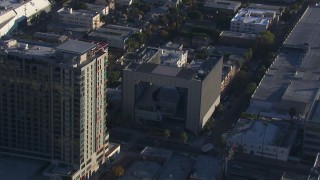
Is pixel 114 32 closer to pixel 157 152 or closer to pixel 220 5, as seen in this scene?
pixel 220 5

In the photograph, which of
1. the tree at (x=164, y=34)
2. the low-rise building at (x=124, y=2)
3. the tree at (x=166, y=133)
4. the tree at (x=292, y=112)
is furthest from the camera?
the low-rise building at (x=124, y=2)

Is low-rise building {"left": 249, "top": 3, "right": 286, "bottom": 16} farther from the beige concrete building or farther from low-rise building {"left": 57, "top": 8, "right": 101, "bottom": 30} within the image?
the beige concrete building

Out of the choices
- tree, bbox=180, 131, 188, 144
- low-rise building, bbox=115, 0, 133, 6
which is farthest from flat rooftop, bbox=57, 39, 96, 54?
low-rise building, bbox=115, 0, 133, 6

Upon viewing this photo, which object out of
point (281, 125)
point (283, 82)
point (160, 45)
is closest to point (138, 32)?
point (160, 45)

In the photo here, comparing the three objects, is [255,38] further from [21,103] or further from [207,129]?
[21,103]

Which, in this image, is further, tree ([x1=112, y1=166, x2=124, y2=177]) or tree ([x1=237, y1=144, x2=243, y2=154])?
tree ([x1=237, y1=144, x2=243, y2=154])

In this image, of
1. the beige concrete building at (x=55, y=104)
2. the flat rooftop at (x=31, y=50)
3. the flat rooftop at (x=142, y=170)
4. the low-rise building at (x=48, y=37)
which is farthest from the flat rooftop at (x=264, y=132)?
the low-rise building at (x=48, y=37)

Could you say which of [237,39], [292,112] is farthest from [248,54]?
[292,112]

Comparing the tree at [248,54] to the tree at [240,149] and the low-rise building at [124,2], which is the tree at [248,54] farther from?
the low-rise building at [124,2]
